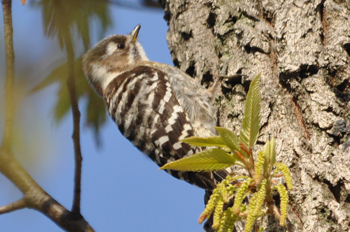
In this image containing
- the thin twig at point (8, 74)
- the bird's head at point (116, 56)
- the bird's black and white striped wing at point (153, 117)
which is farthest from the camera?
the bird's head at point (116, 56)

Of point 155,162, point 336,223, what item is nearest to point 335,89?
point 336,223

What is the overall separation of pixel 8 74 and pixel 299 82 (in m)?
1.52

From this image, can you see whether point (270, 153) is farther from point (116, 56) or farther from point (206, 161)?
point (116, 56)

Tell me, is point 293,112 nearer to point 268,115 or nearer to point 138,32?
point 268,115

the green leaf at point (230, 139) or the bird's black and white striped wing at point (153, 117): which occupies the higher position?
the green leaf at point (230, 139)

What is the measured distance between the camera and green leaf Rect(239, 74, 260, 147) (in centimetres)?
175

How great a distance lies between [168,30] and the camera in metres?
3.67

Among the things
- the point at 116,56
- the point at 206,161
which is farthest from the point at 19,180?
the point at 116,56

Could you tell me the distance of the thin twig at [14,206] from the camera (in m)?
2.20

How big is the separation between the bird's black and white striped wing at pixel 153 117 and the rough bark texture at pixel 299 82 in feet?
1.61

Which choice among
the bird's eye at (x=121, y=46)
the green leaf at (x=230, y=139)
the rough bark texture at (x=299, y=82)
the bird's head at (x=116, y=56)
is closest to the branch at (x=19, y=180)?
the green leaf at (x=230, y=139)

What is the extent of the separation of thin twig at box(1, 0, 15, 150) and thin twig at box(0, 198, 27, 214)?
34 centimetres

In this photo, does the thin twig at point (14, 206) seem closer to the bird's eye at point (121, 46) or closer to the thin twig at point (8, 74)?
the thin twig at point (8, 74)

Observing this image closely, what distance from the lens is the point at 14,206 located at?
7.30ft
